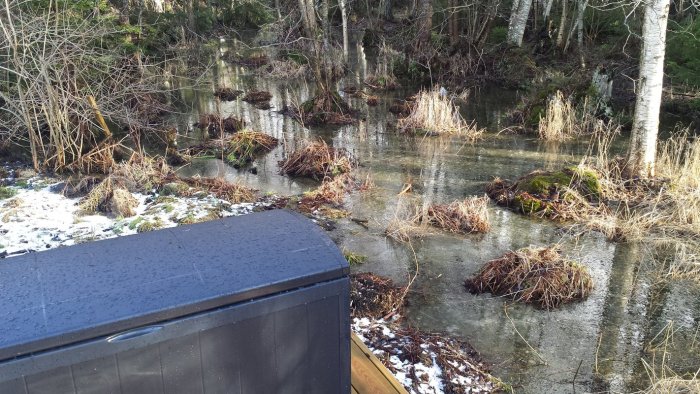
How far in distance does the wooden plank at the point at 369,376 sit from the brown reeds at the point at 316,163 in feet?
16.7

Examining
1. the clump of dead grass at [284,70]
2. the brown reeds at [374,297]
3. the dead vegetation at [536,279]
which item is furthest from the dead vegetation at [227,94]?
the dead vegetation at [536,279]

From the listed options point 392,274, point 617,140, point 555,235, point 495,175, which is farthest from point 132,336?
point 617,140

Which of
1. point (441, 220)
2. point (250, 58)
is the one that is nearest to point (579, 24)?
point (250, 58)

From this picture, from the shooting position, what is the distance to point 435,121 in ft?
35.3

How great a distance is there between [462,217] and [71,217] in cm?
444

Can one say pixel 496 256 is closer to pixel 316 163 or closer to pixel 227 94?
pixel 316 163

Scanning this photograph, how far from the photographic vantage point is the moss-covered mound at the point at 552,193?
6852 millimetres

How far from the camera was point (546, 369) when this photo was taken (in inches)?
161

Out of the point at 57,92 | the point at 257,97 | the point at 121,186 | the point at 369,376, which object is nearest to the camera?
the point at 369,376

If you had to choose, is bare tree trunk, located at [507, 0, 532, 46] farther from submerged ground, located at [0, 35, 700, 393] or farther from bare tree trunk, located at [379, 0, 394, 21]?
bare tree trunk, located at [379, 0, 394, 21]

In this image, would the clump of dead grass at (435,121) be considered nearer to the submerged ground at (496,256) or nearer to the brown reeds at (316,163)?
the submerged ground at (496,256)

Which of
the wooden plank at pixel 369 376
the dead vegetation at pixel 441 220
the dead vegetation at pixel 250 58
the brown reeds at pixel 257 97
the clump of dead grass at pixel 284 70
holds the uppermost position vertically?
the dead vegetation at pixel 250 58

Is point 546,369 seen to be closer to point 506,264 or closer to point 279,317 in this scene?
point 506,264

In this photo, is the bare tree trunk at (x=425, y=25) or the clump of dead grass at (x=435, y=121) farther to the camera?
the bare tree trunk at (x=425, y=25)
